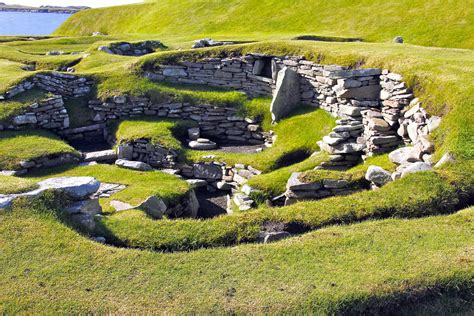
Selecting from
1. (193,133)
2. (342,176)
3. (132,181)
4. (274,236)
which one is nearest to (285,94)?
(193,133)

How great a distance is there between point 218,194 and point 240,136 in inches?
222

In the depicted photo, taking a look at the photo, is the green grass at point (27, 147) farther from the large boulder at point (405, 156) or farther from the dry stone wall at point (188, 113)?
the large boulder at point (405, 156)

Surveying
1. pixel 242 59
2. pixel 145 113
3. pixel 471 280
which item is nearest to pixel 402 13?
pixel 242 59

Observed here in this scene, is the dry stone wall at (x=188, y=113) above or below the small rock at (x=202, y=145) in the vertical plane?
above

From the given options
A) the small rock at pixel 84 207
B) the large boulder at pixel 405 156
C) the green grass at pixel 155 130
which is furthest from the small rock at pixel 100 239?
the green grass at pixel 155 130

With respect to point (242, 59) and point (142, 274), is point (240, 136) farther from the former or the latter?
point (142, 274)

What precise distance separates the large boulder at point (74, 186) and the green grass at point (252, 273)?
3.82 feet

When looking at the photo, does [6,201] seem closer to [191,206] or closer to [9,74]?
[191,206]

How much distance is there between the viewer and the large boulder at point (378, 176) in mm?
14477

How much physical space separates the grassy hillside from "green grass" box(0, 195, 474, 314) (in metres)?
28.6

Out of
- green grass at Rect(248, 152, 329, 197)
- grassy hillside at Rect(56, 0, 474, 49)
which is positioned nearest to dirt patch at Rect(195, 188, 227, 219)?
green grass at Rect(248, 152, 329, 197)

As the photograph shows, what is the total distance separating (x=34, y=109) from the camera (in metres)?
22.8

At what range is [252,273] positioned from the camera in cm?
923

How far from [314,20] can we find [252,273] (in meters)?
41.5
